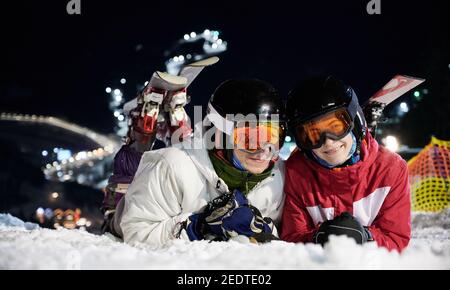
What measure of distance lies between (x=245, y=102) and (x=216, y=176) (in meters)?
0.59

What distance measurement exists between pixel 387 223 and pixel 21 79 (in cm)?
7689

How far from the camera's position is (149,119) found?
584 cm

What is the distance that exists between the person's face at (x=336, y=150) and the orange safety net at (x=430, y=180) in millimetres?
7226

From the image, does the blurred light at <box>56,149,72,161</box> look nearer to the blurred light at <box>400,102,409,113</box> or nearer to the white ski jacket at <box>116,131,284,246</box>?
the blurred light at <box>400,102,409,113</box>

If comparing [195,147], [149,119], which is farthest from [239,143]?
[149,119]

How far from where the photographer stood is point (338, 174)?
3383 mm

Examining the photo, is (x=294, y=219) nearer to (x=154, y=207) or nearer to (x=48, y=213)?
(x=154, y=207)

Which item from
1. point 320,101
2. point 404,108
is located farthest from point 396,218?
point 404,108

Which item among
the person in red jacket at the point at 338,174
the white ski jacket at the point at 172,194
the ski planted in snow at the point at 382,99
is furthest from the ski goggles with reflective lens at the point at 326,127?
the ski planted in snow at the point at 382,99

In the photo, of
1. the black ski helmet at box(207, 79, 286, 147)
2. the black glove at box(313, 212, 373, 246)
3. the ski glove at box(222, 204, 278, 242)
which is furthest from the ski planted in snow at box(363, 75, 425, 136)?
the ski glove at box(222, 204, 278, 242)

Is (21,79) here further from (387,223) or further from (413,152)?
(387,223)

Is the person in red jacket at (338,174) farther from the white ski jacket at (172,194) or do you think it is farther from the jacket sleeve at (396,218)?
the white ski jacket at (172,194)

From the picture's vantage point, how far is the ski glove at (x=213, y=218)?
310 cm

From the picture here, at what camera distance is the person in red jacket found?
3295 millimetres
